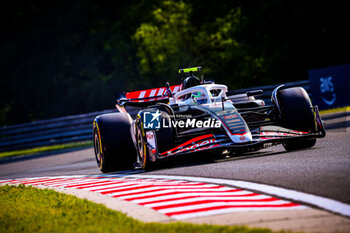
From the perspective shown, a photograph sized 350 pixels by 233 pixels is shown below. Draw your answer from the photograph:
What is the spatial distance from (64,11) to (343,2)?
26.3m

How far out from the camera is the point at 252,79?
37.3 metres

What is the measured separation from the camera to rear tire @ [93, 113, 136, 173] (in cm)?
995

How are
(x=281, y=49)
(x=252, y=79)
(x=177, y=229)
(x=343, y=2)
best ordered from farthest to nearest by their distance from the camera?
(x=252, y=79)
(x=281, y=49)
(x=343, y=2)
(x=177, y=229)

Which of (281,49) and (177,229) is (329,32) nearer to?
(281,49)

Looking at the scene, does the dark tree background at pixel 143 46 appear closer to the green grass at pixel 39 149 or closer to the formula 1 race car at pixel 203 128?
the green grass at pixel 39 149

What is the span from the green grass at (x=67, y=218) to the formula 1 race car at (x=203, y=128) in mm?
2047

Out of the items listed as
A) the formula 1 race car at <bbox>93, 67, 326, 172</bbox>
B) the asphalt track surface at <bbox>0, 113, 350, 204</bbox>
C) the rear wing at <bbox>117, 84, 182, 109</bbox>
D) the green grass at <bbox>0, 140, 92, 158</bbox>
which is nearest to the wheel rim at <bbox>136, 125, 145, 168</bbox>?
the formula 1 race car at <bbox>93, 67, 326, 172</bbox>

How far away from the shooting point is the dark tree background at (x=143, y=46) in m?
33.8

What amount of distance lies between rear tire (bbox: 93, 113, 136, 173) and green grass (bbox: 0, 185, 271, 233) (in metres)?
2.41

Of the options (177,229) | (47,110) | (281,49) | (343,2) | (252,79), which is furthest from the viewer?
(47,110)

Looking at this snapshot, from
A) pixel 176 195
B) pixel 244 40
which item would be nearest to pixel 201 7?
pixel 244 40

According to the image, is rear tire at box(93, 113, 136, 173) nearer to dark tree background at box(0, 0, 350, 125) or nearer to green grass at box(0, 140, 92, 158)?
green grass at box(0, 140, 92, 158)

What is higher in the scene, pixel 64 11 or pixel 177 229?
pixel 64 11

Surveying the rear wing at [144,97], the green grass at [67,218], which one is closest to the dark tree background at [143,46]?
the rear wing at [144,97]
